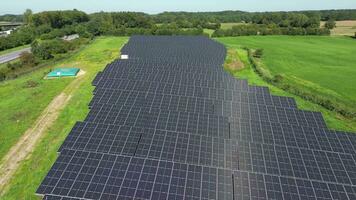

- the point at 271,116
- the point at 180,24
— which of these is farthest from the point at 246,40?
the point at 271,116

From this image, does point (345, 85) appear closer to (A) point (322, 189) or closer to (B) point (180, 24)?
(A) point (322, 189)

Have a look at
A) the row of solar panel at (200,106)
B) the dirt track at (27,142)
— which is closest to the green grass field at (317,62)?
the row of solar panel at (200,106)

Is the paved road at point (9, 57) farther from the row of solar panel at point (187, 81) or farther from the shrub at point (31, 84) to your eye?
the row of solar panel at point (187, 81)

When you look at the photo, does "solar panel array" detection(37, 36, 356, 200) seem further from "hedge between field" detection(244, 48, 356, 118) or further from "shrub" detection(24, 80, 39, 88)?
"shrub" detection(24, 80, 39, 88)

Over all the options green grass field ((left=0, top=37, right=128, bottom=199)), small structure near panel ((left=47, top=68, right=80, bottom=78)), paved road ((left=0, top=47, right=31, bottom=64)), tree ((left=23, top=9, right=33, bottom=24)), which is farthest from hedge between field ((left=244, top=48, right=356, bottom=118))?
tree ((left=23, top=9, right=33, bottom=24))

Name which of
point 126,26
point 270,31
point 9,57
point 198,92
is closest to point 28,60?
point 9,57

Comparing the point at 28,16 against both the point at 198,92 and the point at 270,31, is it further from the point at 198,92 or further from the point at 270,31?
the point at 198,92

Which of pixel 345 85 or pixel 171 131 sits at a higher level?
pixel 171 131
